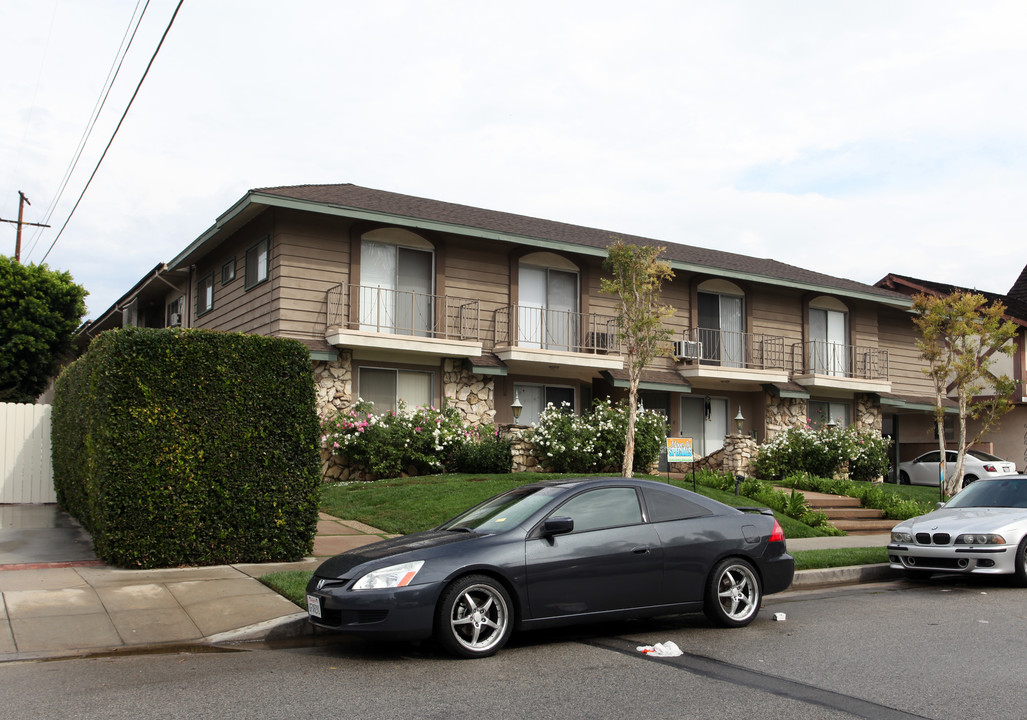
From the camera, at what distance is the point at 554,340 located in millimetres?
21500

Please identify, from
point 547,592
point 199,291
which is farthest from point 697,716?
point 199,291

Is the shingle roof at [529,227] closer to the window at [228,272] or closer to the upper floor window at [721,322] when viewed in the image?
the upper floor window at [721,322]

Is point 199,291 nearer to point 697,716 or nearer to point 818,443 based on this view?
point 818,443

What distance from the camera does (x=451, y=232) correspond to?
1942cm

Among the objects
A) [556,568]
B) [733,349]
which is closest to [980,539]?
[556,568]

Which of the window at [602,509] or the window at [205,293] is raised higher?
the window at [205,293]

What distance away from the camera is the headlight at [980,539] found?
10.2 metres

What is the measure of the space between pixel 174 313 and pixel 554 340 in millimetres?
11817

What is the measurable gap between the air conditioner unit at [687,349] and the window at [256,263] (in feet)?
35.0

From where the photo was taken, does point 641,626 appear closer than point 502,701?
No

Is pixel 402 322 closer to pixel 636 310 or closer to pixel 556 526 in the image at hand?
pixel 636 310

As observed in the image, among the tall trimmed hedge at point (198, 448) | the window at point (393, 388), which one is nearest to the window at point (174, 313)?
the window at point (393, 388)

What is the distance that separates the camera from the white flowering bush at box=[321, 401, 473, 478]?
58.7 ft

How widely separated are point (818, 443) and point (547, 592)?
1686cm
